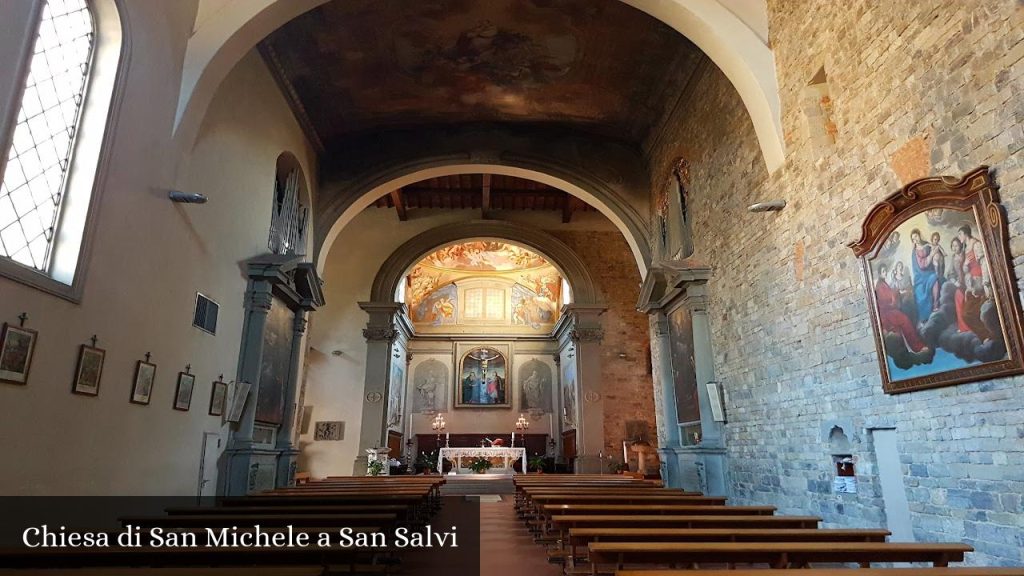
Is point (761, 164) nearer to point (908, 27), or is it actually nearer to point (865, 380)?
point (908, 27)

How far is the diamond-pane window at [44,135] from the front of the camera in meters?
4.63

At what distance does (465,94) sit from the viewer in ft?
37.4

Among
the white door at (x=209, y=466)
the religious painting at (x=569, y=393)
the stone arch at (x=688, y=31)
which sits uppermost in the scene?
the stone arch at (x=688, y=31)

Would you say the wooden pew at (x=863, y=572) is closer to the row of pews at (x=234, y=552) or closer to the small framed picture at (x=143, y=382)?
the row of pews at (x=234, y=552)

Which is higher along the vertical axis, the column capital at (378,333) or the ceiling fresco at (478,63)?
the ceiling fresco at (478,63)

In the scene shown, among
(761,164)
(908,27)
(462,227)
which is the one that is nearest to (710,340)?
(761,164)

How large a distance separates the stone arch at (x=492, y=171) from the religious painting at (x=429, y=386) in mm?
9853

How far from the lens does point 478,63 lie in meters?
10.3

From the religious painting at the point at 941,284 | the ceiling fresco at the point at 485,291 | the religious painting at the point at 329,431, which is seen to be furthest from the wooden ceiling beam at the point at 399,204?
the religious painting at the point at 941,284

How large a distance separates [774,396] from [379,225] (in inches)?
483

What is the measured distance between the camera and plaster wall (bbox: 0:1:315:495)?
4.71 meters

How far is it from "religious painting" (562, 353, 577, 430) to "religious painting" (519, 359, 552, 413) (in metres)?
2.07

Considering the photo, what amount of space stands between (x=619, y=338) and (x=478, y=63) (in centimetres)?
913

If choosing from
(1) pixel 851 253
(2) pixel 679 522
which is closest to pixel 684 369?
(1) pixel 851 253
